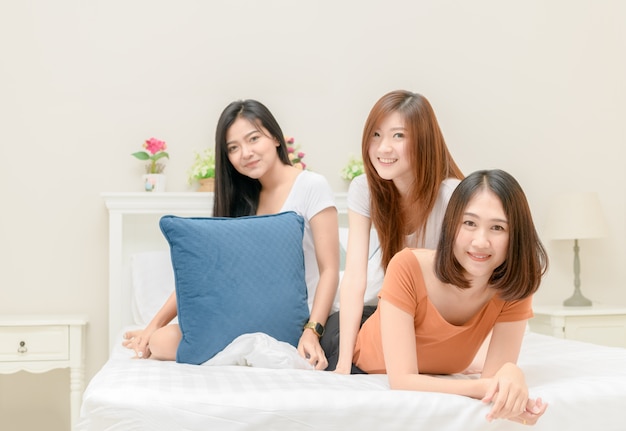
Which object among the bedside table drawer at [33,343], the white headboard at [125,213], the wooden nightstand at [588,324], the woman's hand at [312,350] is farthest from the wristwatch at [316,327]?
the wooden nightstand at [588,324]

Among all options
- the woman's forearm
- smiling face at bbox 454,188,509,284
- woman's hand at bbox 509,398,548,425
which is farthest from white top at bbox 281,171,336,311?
woman's hand at bbox 509,398,548,425

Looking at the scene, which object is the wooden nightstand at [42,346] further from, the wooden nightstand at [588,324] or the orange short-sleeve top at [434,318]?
the wooden nightstand at [588,324]

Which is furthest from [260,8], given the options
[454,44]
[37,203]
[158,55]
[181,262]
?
[181,262]

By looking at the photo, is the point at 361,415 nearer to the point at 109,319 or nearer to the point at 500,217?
the point at 500,217

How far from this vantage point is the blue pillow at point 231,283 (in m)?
1.96

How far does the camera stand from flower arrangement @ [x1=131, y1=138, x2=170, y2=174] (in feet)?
10.9

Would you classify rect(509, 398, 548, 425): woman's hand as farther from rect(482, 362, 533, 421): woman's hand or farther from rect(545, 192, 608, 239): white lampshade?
rect(545, 192, 608, 239): white lampshade

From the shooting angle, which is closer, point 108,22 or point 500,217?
point 500,217

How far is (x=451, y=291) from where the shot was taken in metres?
1.64

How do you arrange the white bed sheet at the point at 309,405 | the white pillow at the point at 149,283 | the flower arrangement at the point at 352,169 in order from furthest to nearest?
the flower arrangement at the point at 352,169, the white pillow at the point at 149,283, the white bed sheet at the point at 309,405

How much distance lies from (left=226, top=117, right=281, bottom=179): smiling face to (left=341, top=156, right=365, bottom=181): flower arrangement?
1.17 meters

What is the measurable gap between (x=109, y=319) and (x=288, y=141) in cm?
108

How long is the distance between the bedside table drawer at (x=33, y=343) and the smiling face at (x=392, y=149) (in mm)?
1732

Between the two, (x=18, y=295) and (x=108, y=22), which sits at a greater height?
(x=108, y=22)
